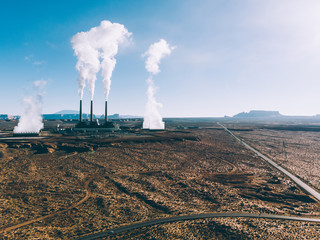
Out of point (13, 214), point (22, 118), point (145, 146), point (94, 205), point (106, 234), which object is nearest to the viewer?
point (106, 234)

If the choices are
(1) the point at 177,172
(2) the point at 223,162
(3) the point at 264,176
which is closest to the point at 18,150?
(1) the point at 177,172

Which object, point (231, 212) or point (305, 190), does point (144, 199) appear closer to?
point (231, 212)

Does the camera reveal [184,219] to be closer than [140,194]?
Yes

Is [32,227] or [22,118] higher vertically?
[22,118]

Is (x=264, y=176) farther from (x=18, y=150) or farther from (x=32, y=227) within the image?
(x=18, y=150)

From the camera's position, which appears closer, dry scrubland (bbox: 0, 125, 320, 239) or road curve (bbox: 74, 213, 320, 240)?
road curve (bbox: 74, 213, 320, 240)

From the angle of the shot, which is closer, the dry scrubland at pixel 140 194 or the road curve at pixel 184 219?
the road curve at pixel 184 219

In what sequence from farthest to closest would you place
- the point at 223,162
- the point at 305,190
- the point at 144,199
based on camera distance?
1. the point at 223,162
2. the point at 305,190
3. the point at 144,199

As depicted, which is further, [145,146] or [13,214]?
[145,146]
